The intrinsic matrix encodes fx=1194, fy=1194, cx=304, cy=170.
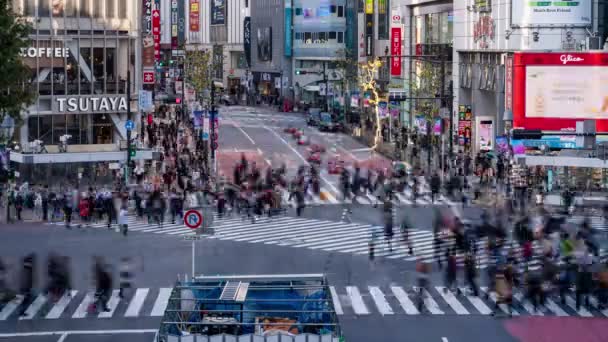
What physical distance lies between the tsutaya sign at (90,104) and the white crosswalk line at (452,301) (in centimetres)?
3473

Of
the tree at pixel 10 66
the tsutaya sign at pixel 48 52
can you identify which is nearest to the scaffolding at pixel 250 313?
the tree at pixel 10 66

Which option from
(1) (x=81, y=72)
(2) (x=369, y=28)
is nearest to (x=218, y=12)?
(2) (x=369, y=28)

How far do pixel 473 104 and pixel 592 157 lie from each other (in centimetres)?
2173

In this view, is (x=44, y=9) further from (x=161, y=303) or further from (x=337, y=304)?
(x=337, y=304)

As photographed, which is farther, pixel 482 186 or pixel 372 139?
pixel 372 139

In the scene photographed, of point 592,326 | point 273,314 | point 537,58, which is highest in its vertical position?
point 537,58

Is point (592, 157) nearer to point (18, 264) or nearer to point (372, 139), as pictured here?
point (18, 264)

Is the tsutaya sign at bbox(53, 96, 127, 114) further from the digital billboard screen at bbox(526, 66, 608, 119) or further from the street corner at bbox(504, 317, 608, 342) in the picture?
the street corner at bbox(504, 317, 608, 342)

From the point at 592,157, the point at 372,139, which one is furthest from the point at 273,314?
the point at 372,139

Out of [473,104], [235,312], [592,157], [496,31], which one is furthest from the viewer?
[473,104]

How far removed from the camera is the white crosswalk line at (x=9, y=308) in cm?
2995

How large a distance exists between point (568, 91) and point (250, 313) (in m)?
38.4

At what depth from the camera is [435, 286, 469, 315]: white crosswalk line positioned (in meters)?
30.4

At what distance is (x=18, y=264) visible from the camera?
120 feet
